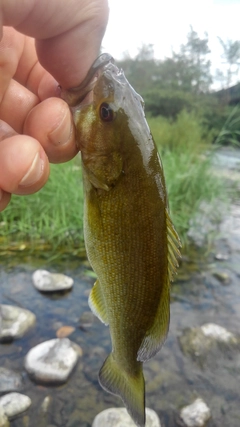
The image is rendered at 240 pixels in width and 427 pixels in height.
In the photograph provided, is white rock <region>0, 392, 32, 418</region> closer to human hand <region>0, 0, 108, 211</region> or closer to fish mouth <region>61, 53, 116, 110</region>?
human hand <region>0, 0, 108, 211</region>

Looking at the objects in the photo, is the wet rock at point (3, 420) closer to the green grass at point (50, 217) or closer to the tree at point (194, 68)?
the green grass at point (50, 217)

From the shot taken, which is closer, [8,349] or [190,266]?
[8,349]

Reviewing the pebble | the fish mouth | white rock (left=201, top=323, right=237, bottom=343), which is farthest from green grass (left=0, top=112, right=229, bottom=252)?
the fish mouth

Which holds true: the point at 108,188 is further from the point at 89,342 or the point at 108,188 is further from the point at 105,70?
the point at 89,342

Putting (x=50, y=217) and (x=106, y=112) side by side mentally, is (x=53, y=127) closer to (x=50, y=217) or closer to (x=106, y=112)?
(x=106, y=112)

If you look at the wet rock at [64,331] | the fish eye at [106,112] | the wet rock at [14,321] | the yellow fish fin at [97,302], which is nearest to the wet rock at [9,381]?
the wet rock at [14,321]

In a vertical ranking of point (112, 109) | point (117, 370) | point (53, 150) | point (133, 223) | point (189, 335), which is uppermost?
point (112, 109)

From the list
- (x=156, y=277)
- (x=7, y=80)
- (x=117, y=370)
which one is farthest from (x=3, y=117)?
(x=117, y=370)
